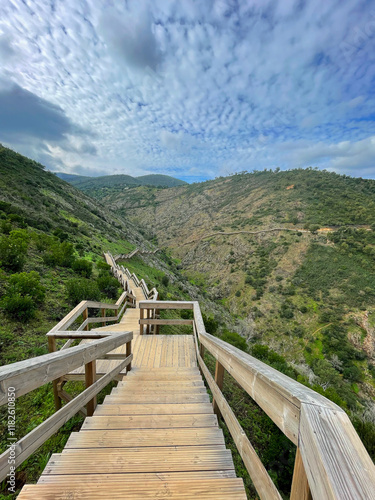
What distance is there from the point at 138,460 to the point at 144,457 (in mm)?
57

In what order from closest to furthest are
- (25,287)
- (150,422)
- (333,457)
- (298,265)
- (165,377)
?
(333,457) < (150,422) < (165,377) < (25,287) < (298,265)

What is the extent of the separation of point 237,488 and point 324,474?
1.17m

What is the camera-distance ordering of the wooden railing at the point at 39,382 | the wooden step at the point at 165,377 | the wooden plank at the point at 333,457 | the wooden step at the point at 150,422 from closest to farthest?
1. the wooden plank at the point at 333,457
2. the wooden railing at the point at 39,382
3. the wooden step at the point at 150,422
4. the wooden step at the point at 165,377

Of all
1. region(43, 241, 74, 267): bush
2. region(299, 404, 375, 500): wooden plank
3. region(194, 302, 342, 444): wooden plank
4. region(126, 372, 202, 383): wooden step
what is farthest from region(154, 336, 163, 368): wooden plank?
region(43, 241, 74, 267): bush

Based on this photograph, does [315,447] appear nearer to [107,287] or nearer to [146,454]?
[146,454]

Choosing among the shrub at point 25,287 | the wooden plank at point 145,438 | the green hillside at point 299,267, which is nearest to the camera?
the wooden plank at point 145,438

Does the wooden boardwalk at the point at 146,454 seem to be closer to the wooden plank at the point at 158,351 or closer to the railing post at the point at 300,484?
the railing post at the point at 300,484

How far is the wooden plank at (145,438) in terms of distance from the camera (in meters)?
2.03

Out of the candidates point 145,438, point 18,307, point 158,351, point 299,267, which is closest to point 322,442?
point 145,438

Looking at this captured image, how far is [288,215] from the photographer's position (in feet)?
179

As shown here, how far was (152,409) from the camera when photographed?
2.73 m

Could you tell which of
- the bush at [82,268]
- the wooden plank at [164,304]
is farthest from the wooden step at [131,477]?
the bush at [82,268]

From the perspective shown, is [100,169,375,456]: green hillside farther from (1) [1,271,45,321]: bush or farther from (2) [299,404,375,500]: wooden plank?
(1) [1,271,45,321]: bush

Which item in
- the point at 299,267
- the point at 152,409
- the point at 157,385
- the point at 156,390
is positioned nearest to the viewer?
the point at 152,409
